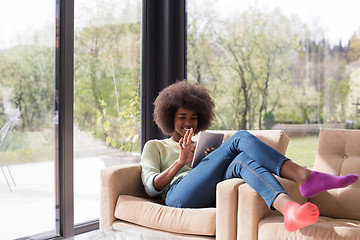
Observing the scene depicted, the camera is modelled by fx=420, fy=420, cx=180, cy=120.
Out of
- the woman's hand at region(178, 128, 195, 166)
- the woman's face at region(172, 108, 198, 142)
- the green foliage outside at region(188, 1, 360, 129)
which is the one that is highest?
the green foliage outside at region(188, 1, 360, 129)

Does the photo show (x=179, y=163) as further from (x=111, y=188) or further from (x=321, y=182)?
(x=321, y=182)

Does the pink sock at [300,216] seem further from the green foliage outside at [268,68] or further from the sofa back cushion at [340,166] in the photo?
the green foliage outside at [268,68]

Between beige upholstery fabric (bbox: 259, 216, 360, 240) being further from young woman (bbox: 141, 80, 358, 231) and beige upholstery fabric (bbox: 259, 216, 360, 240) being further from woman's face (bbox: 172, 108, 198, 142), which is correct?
woman's face (bbox: 172, 108, 198, 142)

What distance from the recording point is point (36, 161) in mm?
2855

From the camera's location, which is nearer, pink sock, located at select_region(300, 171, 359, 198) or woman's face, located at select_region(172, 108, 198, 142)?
pink sock, located at select_region(300, 171, 359, 198)

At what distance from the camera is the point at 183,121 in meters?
2.85

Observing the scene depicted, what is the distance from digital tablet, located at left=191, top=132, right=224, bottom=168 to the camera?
2.53 meters

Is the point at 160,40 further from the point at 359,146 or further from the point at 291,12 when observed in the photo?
the point at 359,146

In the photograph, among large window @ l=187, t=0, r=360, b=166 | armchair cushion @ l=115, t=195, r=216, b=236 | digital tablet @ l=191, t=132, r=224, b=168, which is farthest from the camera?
large window @ l=187, t=0, r=360, b=166

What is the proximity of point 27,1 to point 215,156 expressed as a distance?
1641mm

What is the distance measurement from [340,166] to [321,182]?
0.68 metres

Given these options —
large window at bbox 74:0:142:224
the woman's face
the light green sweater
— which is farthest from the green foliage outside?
the light green sweater

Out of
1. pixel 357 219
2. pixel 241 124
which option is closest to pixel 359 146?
pixel 357 219

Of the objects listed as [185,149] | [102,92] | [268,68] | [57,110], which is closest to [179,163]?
[185,149]
